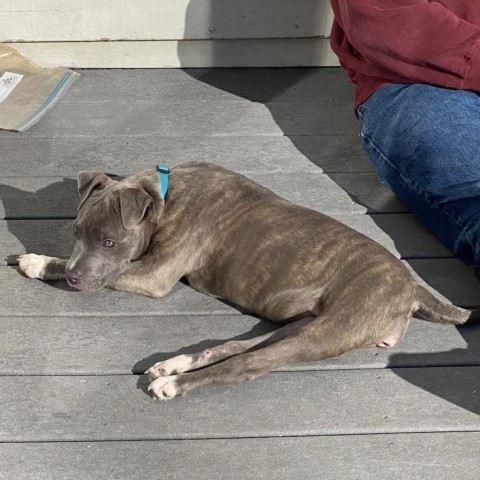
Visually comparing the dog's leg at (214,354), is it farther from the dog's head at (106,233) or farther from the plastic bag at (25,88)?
the plastic bag at (25,88)

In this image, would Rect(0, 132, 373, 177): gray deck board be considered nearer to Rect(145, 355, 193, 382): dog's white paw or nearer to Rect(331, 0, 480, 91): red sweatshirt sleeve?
Rect(331, 0, 480, 91): red sweatshirt sleeve

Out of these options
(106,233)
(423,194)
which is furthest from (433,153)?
(106,233)

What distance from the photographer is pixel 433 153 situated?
4.14 meters

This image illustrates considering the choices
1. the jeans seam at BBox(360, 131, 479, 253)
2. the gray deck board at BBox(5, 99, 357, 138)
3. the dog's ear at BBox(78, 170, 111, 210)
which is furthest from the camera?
the gray deck board at BBox(5, 99, 357, 138)

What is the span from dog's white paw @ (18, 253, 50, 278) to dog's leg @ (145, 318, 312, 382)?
0.83 meters

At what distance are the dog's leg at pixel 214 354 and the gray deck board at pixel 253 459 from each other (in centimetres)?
32

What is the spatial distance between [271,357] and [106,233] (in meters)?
0.90

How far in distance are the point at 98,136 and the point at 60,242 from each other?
1141mm

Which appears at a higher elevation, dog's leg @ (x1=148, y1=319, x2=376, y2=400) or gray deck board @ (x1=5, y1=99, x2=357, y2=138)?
dog's leg @ (x1=148, y1=319, x2=376, y2=400)

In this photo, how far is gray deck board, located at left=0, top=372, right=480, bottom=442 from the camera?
303cm

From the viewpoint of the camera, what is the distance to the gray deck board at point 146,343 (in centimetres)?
334

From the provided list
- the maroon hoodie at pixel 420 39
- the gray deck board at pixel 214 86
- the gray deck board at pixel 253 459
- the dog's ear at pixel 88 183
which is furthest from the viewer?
the gray deck board at pixel 214 86

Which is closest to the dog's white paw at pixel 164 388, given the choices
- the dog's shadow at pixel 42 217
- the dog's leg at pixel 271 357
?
the dog's leg at pixel 271 357

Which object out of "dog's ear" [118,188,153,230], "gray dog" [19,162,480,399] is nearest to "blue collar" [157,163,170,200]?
"gray dog" [19,162,480,399]
